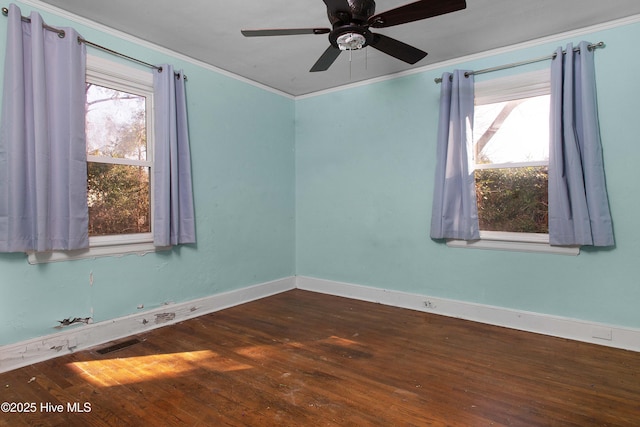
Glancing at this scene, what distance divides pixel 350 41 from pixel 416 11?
15.5 inches

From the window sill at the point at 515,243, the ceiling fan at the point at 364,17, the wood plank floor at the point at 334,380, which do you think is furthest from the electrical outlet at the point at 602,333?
the ceiling fan at the point at 364,17

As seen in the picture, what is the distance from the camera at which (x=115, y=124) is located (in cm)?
295

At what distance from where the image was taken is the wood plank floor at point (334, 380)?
72.1 inches

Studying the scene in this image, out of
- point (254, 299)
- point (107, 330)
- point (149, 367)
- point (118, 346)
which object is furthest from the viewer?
point (254, 299)

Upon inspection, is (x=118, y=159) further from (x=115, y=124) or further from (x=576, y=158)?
(x=576, y=158)

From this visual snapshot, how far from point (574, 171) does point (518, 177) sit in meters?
0.48

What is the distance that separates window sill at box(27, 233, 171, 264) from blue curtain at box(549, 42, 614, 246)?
11.5ft

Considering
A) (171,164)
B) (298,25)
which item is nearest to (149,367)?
(171,164)

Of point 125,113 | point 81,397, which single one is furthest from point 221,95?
point 81,397

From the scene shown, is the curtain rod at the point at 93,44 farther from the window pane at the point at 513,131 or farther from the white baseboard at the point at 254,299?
the window pane at the point at 513,131

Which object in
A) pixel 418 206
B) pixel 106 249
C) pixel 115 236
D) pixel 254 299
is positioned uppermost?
pixel 418 206

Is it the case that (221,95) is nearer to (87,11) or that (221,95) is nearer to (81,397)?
(87,11)

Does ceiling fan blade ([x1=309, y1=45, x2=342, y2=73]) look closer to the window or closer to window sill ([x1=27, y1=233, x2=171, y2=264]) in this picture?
the window

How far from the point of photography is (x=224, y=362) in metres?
2.46
